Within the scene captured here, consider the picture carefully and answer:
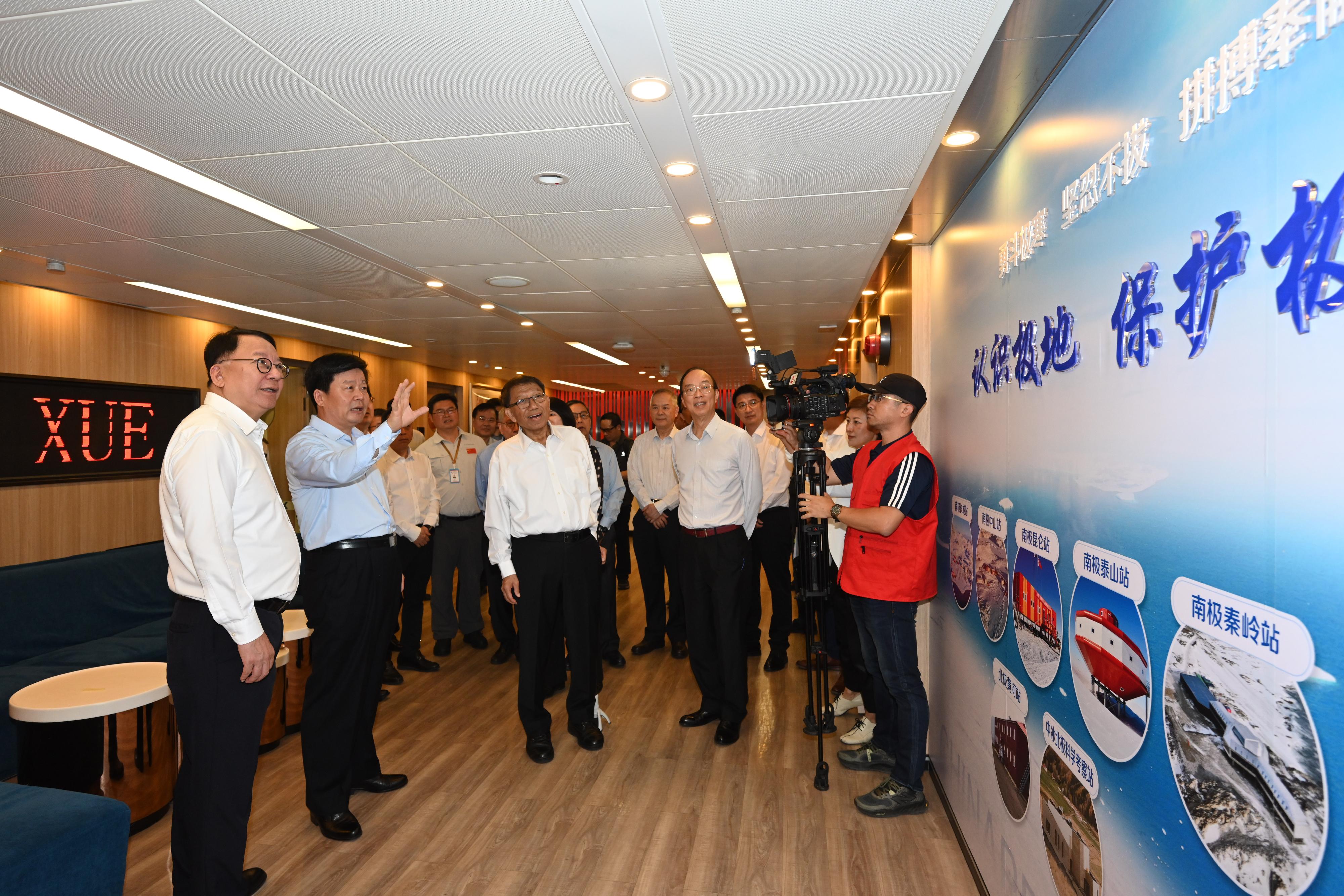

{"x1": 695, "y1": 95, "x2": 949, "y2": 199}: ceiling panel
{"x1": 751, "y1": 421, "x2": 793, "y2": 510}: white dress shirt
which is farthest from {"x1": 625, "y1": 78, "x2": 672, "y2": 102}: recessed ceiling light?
{"x1": 751, "y1": 421, "x2": 793, "y2": 510}: white dress shirt

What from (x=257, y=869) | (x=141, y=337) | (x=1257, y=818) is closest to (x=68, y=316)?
(x=141, y=337)

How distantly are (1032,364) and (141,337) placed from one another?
6.86 metres

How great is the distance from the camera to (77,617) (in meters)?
4.16

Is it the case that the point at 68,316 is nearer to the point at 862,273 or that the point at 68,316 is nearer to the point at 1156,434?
the point at 862,273

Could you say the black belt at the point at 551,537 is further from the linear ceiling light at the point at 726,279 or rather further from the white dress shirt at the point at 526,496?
the linear ceiling light at the point at 726,279

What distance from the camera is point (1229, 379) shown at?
3.71 ft

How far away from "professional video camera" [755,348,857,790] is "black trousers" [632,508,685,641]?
5.90 feet

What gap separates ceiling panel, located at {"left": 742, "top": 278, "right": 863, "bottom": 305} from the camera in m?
5.04

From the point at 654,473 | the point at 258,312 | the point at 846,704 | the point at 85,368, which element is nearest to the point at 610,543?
the point at 654,473

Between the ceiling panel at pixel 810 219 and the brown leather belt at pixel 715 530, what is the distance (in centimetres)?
154

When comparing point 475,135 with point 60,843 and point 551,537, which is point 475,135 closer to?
point 551,537

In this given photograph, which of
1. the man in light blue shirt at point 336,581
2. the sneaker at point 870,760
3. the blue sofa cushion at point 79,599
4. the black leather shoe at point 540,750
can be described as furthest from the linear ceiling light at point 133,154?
the sneaker at point 870,760

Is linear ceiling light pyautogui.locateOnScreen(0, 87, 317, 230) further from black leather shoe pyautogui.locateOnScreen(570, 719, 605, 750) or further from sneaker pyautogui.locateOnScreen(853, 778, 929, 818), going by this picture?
sneaker pyautogui.locateOnScreen(853, 778, 929, 818)

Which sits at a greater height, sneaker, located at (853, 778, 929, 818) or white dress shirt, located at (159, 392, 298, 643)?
white dress shirt, located at (159, 392, 298, 643)
